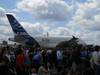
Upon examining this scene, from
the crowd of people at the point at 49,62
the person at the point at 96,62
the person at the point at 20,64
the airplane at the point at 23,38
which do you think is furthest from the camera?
the airplane at the point at 23,38

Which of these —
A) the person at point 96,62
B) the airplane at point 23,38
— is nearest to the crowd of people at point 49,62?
the person at point 96,62

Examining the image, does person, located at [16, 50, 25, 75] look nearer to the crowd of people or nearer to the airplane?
the crowd of people

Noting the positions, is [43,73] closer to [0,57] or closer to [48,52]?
[0,57]

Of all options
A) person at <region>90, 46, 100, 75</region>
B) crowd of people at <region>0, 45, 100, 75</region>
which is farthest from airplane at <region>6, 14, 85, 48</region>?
person at <region>90, 46, 100, 75</region>

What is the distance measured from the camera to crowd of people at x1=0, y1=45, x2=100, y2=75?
1308cm

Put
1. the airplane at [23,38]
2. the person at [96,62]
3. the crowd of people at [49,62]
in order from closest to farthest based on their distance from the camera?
the crowd of people at [49,62] → the person at [96,62] → the airplane at [23,38]

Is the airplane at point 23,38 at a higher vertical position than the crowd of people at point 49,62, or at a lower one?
higher

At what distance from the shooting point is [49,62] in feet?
79.6

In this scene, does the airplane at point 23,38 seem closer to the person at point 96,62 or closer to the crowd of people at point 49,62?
the crowd of people at point 49,62

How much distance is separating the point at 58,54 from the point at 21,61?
26.9 feet

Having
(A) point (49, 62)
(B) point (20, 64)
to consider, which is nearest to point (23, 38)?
(A) point (49, 62)

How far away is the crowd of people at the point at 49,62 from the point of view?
42.9 feet

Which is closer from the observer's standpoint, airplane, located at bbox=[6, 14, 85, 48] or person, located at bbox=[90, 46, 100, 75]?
person, located at bbox=[90, 46, 100, 75]

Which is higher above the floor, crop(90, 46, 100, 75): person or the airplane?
the airplane
